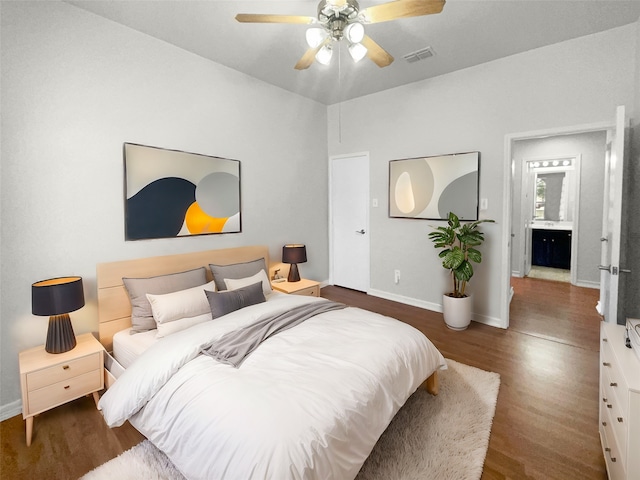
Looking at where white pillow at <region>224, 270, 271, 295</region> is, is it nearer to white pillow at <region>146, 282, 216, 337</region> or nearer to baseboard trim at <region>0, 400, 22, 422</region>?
white pillow at <region>146, 282, 216, 337</region>

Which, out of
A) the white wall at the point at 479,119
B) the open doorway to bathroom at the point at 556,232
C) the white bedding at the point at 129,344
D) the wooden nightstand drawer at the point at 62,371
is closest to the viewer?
the wooden nightstand drawer at the point at 62,371

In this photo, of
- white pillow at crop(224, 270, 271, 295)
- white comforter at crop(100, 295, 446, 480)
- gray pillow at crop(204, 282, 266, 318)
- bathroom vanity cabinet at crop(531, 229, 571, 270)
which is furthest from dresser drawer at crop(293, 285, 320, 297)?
bathroom vanity cabinet at crop(531, 229, 571, 270)

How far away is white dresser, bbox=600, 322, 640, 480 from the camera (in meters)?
1.22

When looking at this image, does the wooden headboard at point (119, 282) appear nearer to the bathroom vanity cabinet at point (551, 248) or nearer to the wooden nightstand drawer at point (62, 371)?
the wooden nightstand drawer at point (62, 371)

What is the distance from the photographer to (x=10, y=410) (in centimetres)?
215

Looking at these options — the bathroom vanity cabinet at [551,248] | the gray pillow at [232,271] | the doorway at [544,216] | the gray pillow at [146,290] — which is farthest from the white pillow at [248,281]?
the bathroom vanity cabinet at [551,248]

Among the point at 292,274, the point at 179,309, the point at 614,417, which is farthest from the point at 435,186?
the point at 179,309

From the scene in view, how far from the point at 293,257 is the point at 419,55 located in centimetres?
257

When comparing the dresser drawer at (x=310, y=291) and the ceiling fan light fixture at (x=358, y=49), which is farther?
the dresser drawer at (x=310, y=291)

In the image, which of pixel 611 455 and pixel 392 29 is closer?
pixel 611 455

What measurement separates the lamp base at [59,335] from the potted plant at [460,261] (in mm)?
3341

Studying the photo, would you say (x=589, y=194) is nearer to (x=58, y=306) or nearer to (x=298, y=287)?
(x=298, y=287)

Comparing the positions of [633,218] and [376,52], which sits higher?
[376,52]

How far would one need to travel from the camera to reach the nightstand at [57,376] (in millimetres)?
1902
